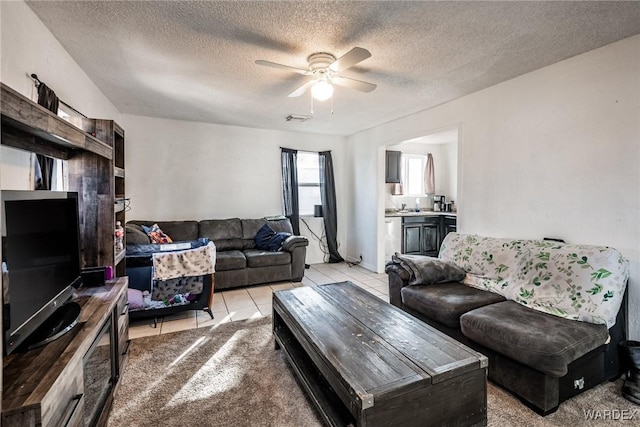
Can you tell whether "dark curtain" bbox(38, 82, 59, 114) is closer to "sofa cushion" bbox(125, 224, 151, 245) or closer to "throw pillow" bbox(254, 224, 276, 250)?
"sofa cushion" bbox(125, 224, 151, 245)

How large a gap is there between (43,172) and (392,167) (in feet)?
16.2

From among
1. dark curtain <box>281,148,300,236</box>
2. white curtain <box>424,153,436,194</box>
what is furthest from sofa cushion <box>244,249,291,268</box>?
white curtain <box>424,153,436,194</box>

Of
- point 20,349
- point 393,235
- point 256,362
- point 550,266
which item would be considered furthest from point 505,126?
point 20,349

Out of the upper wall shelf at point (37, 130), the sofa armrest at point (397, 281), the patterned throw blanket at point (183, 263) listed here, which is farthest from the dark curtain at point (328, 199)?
the upper wall shelf at point (37, 130)

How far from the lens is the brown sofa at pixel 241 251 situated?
4.15 meters

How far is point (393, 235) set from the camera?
557 centimetres

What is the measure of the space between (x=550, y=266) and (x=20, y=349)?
10.6 ft

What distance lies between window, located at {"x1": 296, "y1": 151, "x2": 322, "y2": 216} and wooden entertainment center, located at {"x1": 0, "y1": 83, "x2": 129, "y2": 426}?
126 inches

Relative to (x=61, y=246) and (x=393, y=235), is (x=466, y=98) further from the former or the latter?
(x=61, y=246)

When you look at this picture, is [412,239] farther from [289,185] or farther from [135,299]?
[135,299]

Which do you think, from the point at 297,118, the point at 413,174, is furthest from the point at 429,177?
the point at 297,118

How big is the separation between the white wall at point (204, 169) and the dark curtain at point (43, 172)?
2.62 metres

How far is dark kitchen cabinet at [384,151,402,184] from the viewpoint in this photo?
223 inches

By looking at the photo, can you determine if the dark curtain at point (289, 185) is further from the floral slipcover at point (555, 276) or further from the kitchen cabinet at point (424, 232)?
the floral slipcover at point (555, 276)
